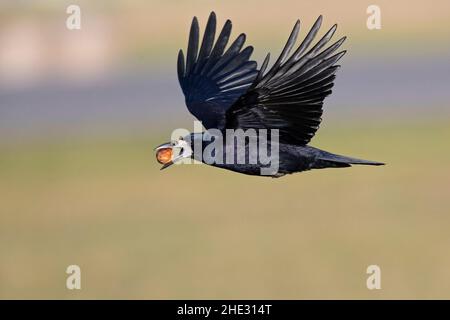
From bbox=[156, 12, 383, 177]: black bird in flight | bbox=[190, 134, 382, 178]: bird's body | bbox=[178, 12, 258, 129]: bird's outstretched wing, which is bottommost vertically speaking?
bbox=[190, 134, 382, 178]: bird's body

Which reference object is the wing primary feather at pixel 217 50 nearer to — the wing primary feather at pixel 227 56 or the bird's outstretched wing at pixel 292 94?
the wing primary feather at pixel 227 56

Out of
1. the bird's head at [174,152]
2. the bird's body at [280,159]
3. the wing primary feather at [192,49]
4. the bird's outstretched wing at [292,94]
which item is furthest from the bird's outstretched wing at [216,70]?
the bird's outstretched wing at [292,94]

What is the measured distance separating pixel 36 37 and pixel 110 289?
42.3ft

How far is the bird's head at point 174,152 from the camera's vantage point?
7652mm

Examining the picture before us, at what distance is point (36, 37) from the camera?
25.4 m

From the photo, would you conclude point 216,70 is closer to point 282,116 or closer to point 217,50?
point 217,50

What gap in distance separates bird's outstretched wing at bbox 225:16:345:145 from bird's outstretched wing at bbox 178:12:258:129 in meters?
1.17

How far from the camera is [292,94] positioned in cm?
722

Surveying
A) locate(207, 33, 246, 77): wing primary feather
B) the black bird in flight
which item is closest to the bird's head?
the black bird in flight

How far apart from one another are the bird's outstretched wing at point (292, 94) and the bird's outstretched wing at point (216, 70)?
1173mm

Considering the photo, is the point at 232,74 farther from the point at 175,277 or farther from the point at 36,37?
the point at 36,37

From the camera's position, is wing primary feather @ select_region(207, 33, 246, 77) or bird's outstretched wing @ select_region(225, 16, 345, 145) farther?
wing primary feather @ select_region(207, 33, 246, 77)

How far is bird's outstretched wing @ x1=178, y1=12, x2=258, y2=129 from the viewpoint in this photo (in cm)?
853

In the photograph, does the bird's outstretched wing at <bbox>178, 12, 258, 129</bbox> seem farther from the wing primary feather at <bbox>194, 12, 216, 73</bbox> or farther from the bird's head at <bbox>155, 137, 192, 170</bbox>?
the bird's head at <bbox>155, 137, 192, 170</bbox>
